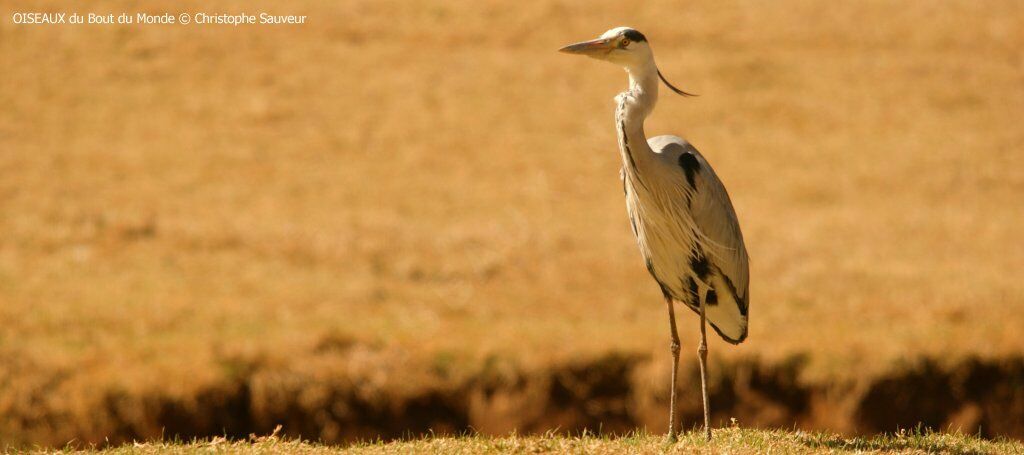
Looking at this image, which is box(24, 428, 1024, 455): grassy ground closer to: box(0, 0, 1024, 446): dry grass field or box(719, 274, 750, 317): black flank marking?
box(719, 274, 750, 317): black flank marking

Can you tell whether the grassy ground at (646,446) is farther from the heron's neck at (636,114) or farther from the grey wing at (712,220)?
the heron's neck at (636,114)

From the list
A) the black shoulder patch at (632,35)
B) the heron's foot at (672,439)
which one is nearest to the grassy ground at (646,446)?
the heron's foot at (672,439)

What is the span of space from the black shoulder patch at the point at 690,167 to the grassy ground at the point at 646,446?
1.44 m

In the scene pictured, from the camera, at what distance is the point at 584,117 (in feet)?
86.6

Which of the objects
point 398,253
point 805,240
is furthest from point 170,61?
point 805,240

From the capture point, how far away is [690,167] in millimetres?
7535

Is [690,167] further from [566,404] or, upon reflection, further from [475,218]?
[475,218]

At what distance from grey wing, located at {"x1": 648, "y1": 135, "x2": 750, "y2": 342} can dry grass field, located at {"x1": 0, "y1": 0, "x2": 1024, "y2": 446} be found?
170 inches

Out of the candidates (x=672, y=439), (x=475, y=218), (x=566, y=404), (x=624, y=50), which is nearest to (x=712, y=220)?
(x=624, y=50)

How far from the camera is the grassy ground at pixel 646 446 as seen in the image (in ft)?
21.6

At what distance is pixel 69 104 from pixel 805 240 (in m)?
14.1

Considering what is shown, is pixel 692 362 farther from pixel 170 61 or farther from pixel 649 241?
pixel 170 61

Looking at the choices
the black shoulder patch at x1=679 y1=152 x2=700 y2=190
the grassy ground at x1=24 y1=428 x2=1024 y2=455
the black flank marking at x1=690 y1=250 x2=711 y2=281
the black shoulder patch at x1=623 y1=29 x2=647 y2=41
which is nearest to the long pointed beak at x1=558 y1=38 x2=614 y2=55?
the black shoulder patch at x1=623 y1=29 x2=647 y2=41

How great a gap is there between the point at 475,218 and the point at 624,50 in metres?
13.6
